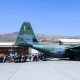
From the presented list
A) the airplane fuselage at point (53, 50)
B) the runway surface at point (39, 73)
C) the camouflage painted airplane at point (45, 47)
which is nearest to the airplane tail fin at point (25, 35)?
the camouflage painted airplane at point (45, 47)

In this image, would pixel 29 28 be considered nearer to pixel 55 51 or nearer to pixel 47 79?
pixel 55 51

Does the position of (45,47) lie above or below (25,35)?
below

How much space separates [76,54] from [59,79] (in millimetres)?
30171

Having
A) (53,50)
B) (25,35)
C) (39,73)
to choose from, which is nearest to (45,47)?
(53,50)

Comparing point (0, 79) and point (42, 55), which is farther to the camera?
point (42, 55)

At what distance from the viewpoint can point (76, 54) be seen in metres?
46.3

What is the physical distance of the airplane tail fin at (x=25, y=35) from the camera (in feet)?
149

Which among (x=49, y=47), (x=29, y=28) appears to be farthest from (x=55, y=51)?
(x=29, y=28)

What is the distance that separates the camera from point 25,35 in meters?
46.3

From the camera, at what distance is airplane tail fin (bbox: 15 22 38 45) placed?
45.6 meters

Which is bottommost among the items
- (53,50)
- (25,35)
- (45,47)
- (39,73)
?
(39,73)

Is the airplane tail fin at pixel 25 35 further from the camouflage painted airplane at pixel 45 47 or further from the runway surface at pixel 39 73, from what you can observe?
the runway surface at pixel 39 73

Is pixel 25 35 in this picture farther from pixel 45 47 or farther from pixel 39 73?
pixel 39 73

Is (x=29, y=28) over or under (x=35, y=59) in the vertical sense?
over
